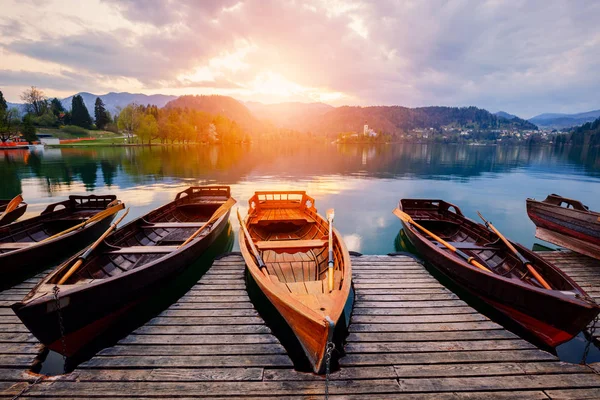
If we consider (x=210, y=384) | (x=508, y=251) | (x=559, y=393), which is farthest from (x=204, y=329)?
(x=508, y=251)

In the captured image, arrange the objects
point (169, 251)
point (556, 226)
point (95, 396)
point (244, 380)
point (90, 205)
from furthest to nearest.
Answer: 1. point (90, 205)
2. point (556, 226)
3. point (169, 251)
4. point (244, 380)
5. point (95, 396)

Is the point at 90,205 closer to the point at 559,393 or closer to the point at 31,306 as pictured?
the point at 31,306

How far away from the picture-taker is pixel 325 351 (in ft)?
16.0

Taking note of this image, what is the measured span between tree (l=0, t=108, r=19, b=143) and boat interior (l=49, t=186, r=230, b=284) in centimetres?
10232

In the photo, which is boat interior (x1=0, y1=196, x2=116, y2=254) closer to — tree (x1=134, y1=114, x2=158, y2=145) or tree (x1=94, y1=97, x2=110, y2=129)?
tree (x1=134, y1=114, x2=158, y2=145)

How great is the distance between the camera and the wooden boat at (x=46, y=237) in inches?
314

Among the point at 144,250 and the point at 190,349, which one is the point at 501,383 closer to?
the point at 190,349

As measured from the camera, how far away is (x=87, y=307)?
19.0 ft

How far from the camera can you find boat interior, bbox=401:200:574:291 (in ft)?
24.3

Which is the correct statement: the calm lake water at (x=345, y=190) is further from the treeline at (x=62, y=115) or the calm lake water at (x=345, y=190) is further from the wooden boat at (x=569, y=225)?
the treeline at (x=62, y=115)

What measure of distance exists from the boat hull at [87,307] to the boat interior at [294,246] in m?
3.13

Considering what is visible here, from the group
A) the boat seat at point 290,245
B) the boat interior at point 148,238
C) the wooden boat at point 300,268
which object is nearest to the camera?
the wooden boat at point 300,268

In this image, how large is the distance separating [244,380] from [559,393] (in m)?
5.77

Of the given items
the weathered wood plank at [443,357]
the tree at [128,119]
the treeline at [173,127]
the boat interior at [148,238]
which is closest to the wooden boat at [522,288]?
the weathered wood plank at [443,357]
